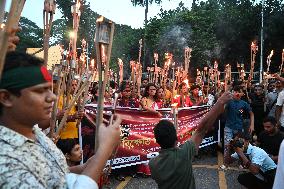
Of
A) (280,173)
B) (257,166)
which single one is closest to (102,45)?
(280,173)

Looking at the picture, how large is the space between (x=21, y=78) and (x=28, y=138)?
25cm

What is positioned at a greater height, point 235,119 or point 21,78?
point 21,78

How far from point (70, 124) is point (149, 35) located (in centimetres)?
3167

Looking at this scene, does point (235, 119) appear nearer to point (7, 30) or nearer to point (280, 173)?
point (280, 173)

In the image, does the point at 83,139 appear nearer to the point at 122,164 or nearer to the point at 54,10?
the point at 122,164

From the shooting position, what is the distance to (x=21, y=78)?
146 cm

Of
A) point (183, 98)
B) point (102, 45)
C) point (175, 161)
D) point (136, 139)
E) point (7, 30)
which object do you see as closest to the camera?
point (7, 30)

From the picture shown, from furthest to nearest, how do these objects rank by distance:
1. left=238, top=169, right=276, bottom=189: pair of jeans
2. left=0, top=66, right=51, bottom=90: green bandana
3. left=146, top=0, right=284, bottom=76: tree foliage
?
left=146, top=0, right=284, bottom=76: tree foliage < left=238, top=169, right=276, bottom=189: pair of jeans < left=0, top=66, right=51, bottom=90: green bandana

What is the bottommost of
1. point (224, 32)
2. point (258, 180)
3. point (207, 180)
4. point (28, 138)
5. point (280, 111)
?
point (207, 180)

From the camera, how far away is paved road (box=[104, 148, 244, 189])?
632 cm

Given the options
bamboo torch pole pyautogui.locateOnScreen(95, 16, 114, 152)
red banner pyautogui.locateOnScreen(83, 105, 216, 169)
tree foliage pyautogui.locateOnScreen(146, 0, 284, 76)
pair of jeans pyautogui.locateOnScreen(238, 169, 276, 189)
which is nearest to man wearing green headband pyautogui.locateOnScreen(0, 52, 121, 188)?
bamboo torch pole pyautogui.locateOnScreen(95, 16, 114, 152)

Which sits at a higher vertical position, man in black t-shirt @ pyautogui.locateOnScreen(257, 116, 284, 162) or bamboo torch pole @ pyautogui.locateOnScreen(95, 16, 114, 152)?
bamboo torch pole @ pyautogui.locateOnScreen(95, 16, 114, 152)

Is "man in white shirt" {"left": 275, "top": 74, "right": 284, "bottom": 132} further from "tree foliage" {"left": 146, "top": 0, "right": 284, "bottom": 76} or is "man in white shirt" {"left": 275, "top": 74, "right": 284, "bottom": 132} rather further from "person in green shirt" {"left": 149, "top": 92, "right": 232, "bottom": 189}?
"tree foliage" {"left": 146, "top": 0, "right": 284, "bottom": 76}

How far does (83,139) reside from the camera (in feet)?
19.9
